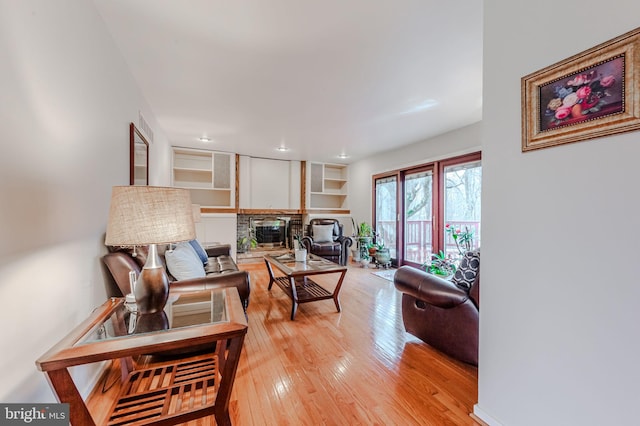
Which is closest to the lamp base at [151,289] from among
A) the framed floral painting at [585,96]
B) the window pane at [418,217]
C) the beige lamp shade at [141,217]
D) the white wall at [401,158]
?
the beige lamp shade at [141,217]

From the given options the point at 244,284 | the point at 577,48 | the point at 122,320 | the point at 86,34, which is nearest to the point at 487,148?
the point at 577,48

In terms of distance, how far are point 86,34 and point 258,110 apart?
1778 millimetres

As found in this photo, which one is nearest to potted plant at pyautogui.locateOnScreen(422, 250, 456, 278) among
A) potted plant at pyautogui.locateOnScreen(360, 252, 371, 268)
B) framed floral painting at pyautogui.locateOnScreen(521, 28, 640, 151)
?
potted plant at pyautogui.locateOnScreen(360, 252, 371, 268)

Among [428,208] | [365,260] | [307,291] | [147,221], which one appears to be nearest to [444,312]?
[307,291]

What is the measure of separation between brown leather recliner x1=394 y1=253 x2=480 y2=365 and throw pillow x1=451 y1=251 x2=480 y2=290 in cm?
2

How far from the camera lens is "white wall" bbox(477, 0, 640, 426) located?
3.06 ft

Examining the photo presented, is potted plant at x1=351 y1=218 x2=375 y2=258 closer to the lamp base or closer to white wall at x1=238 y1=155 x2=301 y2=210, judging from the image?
white wall at x1=238 y1=155 x2=301 y2=210

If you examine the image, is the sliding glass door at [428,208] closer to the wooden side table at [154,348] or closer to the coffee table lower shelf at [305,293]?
the coffee table lower shelf at [305,293]

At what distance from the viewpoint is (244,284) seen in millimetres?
2084

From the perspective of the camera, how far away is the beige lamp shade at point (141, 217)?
44.9 inches

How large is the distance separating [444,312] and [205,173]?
521 centimetres

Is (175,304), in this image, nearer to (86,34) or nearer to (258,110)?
(86,34)

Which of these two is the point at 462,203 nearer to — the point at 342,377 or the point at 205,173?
the point at 342,377

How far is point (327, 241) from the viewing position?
17.6 feet
